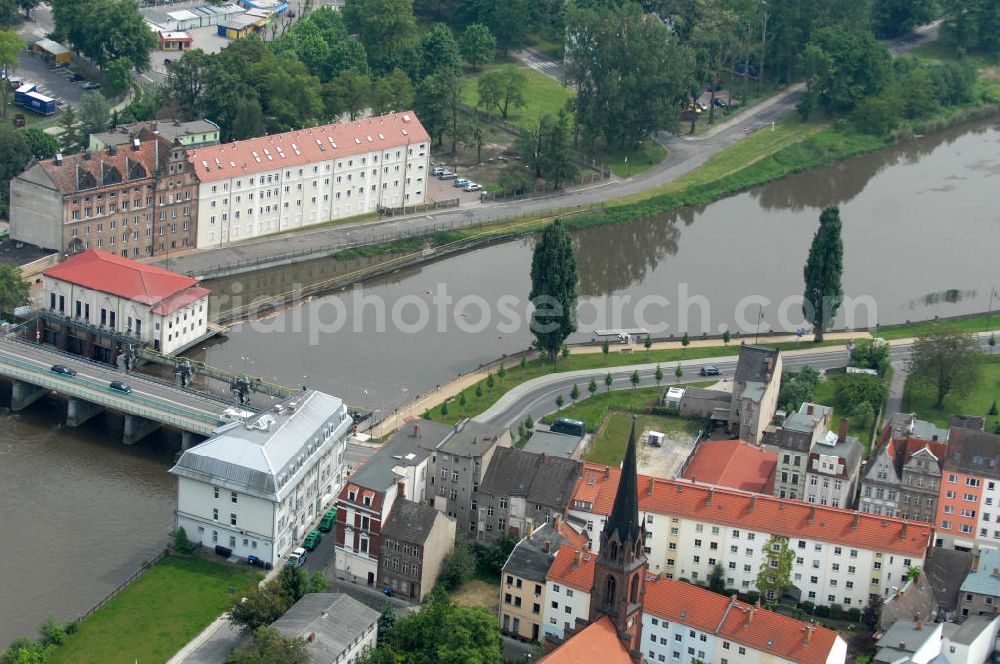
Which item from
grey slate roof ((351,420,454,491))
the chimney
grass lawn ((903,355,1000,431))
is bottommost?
grass lawn ((903,355,1000,431))

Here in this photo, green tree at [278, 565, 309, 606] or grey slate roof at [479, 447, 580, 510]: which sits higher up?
grey slate roof at [479, 447, 580, 510]

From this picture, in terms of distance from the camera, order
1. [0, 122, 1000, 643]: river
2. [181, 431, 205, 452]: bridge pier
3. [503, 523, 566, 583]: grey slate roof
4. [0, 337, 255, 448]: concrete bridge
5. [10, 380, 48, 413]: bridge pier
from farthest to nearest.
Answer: [10, 380, 48, 413]: bridge pier < [0, 337, 255, 448]: concrete bridge < [181, 431, 205, 452]: bridge pier < [0, 122, 1000, 643]: river < [503, 523, 566, 583]: grey slate roof

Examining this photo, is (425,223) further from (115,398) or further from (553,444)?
(553,444)

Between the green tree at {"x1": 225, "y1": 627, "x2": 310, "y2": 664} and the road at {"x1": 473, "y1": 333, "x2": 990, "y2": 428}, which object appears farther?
the road at {"x1": 473, "y1": 333, "x2": 990, "y2": 428}

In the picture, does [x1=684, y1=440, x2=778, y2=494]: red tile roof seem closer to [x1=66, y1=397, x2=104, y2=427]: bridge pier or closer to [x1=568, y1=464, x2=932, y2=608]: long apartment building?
[x1=568, y1=464, x2=932, y2=608]: long apartment building

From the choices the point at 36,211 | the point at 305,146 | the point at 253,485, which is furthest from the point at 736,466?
the point at 36,211

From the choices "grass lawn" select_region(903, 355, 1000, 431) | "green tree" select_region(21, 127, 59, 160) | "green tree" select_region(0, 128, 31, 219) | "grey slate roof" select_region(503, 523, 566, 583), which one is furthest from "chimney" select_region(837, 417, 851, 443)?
"green tree" select_region(21, 127, 59, 160)

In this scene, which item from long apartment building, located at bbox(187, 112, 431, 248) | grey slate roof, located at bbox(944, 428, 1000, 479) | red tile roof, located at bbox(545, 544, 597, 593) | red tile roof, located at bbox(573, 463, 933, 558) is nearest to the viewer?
red tile roof, located at bbox(545, 544, 597, 593)
